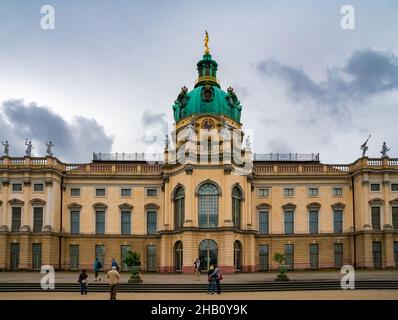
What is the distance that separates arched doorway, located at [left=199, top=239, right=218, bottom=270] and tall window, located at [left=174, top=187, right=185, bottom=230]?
326cm

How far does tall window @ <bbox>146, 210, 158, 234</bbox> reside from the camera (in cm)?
6194

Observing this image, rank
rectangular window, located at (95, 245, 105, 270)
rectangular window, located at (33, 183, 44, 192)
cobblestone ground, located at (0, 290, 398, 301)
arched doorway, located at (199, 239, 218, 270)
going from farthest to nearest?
rectangular window, located at (95, 245, 105, 270) → rectangular window, located at (33, 183, 44, 192) → arched doorway, located at (199, 239, 218, 270) → cobblestone ground, located at (0, 290, 398, 301)

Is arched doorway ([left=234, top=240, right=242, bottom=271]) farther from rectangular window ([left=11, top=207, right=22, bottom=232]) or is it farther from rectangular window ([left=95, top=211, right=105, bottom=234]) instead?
rectangular window ([left=11, top=207, right=22, bottom=232])

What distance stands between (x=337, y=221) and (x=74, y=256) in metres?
29.2

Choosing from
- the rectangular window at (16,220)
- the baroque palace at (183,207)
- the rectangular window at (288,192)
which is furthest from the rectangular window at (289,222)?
the rectangular window at (16,220)

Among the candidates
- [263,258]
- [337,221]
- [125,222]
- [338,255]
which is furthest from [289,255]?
[125,222]

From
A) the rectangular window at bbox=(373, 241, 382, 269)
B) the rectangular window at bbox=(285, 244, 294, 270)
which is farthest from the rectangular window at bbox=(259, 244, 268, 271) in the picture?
the rectangular window at bbox=(373, 241, 382, 269)

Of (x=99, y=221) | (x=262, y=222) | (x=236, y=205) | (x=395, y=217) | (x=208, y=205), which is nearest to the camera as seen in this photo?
(x=208, y=205)

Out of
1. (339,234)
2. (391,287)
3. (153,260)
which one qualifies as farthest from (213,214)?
(391,287)

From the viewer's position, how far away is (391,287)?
36062 millimetres

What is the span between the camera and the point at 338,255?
6144 centimetres

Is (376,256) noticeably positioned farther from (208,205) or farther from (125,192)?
(125,192)
